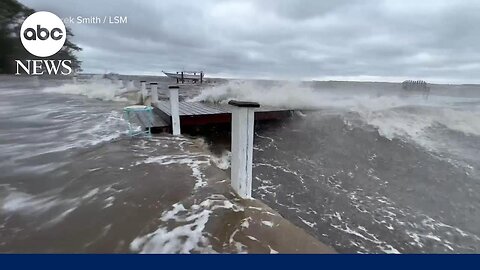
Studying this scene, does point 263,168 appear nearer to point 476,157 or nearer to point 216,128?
point 216,128

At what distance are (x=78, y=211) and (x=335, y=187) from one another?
4.25 meters

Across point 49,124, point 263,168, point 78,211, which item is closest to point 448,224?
point 263,168

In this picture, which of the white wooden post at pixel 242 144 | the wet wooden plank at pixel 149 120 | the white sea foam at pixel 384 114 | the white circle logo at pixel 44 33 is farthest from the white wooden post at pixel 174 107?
the white sea foam at pixel 384 114

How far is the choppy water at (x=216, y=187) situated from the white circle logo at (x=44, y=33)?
6.02ft

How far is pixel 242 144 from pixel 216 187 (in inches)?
27.5

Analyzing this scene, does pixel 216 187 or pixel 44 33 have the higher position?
pixel 44 33

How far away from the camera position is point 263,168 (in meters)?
5.56

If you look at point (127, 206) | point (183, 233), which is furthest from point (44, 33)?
point (183, 233)

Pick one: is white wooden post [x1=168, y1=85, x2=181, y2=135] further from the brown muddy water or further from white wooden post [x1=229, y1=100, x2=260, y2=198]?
white wooden post [x1=229, y1=100, x2=260, y2=198]

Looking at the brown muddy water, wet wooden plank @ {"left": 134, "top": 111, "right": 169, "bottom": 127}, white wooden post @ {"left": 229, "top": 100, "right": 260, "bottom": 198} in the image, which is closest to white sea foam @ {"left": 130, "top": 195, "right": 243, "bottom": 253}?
the brown muddy water

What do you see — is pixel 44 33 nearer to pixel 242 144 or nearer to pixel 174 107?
pixel 174 107

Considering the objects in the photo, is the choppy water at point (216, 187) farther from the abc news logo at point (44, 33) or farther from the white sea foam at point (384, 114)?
the abc news logo at point (44, 33)

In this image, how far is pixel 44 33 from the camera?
19.1ft

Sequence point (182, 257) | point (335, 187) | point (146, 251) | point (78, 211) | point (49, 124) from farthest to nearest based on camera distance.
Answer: point (49, 124) → point (335, 187) → point (78, 211) → point (146, 251) → point (182, 257)
